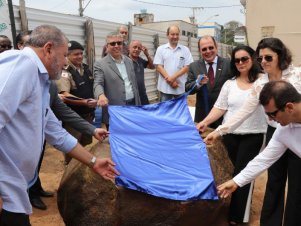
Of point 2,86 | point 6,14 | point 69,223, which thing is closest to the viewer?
point 2,86

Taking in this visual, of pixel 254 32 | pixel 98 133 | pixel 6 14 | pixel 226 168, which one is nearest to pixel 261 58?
pixel 226 168

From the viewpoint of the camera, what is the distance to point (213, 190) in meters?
2.92

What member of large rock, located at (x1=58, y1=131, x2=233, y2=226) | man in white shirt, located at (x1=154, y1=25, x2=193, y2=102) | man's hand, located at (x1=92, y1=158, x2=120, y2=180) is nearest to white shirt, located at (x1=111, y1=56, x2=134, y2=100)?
large rock, located at (x1=58, y1=131, x2=233, y2=226)

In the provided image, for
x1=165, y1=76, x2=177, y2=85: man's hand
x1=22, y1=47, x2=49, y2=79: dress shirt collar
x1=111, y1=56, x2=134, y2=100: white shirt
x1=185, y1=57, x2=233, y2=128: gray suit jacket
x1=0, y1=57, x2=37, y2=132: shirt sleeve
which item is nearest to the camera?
x1=0, y1=57, x2=37, y2=132: shirt sleeve

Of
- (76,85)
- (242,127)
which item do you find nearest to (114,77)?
(76,85)

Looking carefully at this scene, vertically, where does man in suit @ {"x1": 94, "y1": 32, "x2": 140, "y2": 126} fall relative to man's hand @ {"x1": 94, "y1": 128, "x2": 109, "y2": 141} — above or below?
above

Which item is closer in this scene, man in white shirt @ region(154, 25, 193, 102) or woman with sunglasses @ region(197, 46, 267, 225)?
woman with sunglasses @ region(197, 46, 267, 225)

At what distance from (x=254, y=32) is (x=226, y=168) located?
1134 cm

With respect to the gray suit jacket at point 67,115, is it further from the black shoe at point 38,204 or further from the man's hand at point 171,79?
the man's hand at point 171,79

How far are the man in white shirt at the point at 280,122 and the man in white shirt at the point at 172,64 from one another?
3.26 m

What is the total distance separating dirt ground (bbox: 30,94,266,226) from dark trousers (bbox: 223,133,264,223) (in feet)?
0.85

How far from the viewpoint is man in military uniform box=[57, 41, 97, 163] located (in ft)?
12.7

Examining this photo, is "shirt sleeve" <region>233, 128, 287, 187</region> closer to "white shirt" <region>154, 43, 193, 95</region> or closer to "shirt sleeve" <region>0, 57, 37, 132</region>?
"shirt sleeve" <region>0, 57, 37, 132</region>

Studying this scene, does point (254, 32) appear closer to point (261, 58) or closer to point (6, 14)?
point (6, 14)
